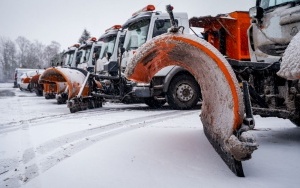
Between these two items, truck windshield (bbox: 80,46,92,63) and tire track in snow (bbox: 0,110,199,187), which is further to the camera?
truck windshield (bbox: 80,46,92,63)

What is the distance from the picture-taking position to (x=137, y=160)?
2729 millimetres

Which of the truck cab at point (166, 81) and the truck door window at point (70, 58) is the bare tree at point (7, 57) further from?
the truck cab at point (166, 81)

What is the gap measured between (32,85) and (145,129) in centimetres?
1383

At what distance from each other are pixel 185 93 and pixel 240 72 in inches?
172

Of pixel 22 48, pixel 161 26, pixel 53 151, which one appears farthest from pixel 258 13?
pixel 22 48

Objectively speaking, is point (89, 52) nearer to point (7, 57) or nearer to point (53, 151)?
point (53, 151)

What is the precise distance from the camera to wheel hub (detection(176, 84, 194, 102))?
7.28m

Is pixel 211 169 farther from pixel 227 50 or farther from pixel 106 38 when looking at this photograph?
pixel 106 38

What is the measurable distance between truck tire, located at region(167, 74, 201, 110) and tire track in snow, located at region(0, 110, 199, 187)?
8.77 ft

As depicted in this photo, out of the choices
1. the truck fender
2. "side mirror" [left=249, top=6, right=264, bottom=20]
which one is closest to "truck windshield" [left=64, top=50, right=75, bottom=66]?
the truck fender

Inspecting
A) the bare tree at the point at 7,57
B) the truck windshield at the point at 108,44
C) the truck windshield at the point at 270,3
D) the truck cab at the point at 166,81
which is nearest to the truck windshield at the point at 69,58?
the truck windshield at the point at 108,44

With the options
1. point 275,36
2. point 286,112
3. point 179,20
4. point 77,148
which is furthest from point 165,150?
point 179,20

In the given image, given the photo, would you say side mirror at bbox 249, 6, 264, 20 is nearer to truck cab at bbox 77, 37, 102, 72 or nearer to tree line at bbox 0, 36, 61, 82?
truck cab at bbox 77, 37, 102, 72

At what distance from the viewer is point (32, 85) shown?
1650 centimetres
